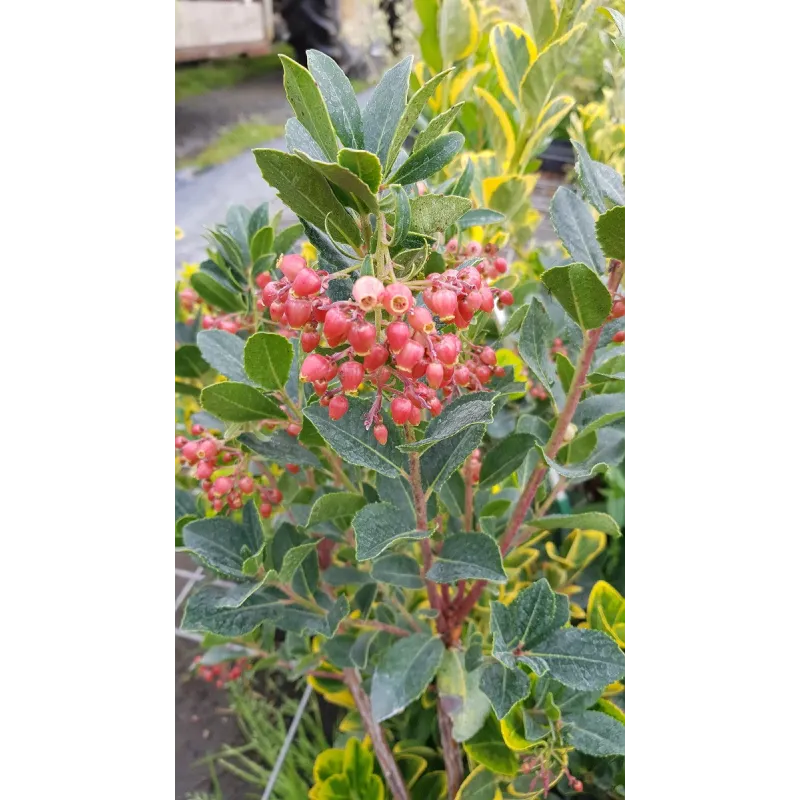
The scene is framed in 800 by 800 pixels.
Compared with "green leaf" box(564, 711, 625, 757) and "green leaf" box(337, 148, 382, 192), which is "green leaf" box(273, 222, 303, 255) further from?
"green leaf" box(564, 711, 625, 757)

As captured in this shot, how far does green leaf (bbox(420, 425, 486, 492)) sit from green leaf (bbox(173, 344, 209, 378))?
0.32 m

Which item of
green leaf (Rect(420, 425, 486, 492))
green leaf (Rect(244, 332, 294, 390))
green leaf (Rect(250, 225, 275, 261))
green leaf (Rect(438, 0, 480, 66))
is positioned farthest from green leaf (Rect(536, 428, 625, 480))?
green leaf (Rect(438, 0, 480, 66))

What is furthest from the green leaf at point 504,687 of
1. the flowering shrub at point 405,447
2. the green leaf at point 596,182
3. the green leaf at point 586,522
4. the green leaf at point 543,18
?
the green leaf at point 543,18

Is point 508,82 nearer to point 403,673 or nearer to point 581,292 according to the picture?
point 581,292

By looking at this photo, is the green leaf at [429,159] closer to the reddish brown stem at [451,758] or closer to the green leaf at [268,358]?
the green leaf at [268,358]

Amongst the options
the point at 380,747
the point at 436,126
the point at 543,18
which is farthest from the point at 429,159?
the point at 380,747

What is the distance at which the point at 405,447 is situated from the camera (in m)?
0.35

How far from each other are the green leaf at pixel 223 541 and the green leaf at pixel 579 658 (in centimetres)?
22

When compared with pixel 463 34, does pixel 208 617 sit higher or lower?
lower

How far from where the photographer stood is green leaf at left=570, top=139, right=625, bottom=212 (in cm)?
40

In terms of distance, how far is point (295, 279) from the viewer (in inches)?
11.6
